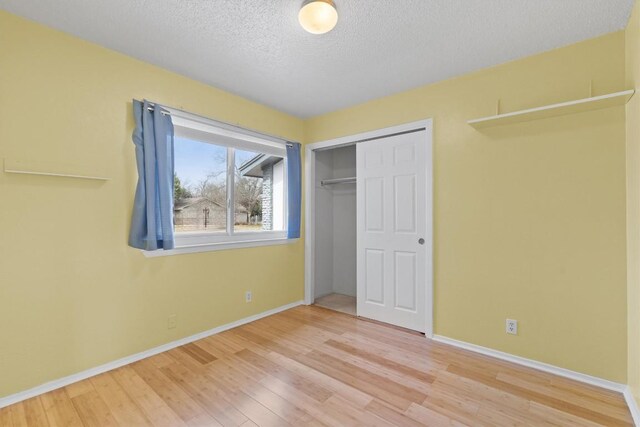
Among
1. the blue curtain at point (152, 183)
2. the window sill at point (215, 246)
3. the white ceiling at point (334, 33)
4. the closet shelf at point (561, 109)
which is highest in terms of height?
the white ceiling at point (334, 33)

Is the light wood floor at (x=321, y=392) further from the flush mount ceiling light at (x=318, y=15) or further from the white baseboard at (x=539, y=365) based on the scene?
the flush mount ceiling light at (x=318, y=15)

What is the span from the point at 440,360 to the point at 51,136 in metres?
3.43

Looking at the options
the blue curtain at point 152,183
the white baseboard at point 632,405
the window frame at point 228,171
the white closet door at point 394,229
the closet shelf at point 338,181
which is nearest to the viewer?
the white baseboard at point 632,405

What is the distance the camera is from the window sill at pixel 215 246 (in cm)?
262

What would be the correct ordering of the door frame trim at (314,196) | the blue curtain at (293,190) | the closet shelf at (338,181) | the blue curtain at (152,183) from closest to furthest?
the blue curtain at (152,183) < the door frame trim at (314,196) < the blue curtain at (293,190) < the closet shelf at (338,181)

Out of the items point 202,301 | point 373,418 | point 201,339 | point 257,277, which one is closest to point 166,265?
point 202,301

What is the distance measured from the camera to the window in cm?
290

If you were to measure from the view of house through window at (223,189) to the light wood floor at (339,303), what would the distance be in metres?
1.21

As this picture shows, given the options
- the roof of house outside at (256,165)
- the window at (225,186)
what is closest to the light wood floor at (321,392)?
the window at (225,186)

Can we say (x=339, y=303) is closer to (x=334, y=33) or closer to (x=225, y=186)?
(x=225, y=186)

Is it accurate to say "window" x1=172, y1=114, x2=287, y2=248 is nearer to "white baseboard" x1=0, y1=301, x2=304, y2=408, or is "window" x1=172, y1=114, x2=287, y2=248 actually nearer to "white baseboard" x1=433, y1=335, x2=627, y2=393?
"white baseboard" x1=0, y1=301, x2=304, y2=408

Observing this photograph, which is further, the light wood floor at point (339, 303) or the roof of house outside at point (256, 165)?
the light wood floor at point (339, 303)

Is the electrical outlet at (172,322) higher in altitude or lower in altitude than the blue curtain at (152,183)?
lower

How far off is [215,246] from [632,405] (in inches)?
133
